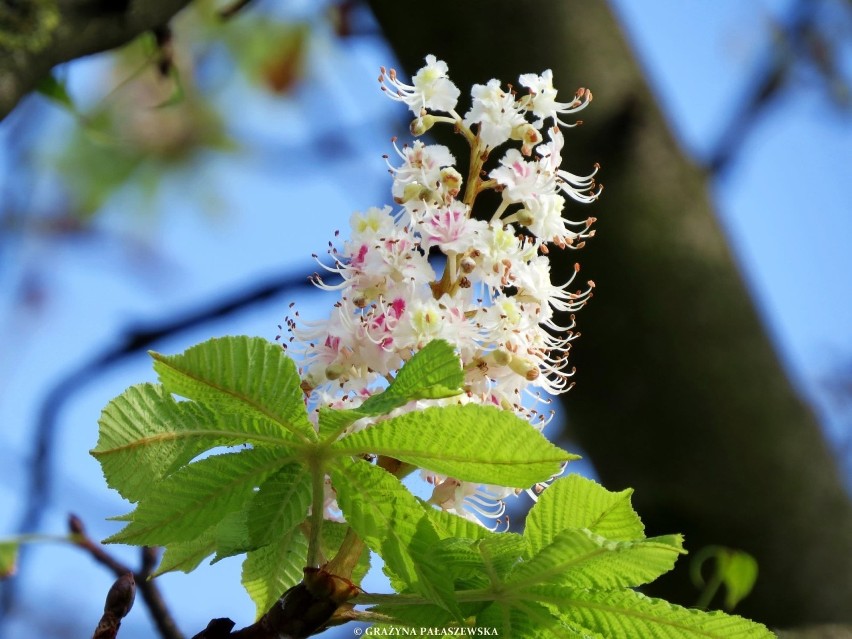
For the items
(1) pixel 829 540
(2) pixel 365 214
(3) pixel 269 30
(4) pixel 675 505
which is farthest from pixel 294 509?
(3) pixel 269 30

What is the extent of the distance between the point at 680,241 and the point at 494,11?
2.00ft

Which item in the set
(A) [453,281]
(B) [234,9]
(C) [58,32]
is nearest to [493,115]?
(A) [453,281]

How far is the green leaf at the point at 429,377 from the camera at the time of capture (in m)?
0.73

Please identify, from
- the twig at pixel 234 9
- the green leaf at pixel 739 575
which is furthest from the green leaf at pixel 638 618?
the twig at pixel 234 9

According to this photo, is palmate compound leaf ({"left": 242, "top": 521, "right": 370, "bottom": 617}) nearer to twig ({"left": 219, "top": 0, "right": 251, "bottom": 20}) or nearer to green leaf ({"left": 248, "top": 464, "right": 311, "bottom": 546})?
green leaf ({"left": 248, "top": 464, "right": 311, "bottom": 546})

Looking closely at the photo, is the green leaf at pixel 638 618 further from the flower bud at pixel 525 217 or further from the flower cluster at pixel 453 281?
the flower bud at pixel 525 217

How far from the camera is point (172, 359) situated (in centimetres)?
77

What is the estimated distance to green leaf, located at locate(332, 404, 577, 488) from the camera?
2.43 ft

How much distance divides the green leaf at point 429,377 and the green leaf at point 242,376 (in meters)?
0.07

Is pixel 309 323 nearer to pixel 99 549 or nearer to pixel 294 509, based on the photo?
pixel 294 509

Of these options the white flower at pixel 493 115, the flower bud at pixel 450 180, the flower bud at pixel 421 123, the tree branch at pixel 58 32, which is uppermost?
the tree branch at pixel 58 32

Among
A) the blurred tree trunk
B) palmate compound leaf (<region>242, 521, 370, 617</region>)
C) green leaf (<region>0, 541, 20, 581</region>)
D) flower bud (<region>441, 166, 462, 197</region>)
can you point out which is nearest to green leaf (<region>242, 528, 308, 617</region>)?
palmate compound leaf (<region>242, 521, 370, 617</region>)

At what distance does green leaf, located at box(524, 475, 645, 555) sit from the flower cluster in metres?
0.09

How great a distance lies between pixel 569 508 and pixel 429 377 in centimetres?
18
